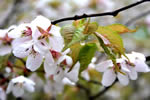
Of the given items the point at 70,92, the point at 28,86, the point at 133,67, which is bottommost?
the point at 70,92

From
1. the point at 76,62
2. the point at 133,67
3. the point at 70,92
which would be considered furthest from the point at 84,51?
the point at 70,92

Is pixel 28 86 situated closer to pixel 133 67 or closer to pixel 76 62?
pixel 76 62

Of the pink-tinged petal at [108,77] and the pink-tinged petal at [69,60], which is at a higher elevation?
the pink-tinged petal at [69,60]

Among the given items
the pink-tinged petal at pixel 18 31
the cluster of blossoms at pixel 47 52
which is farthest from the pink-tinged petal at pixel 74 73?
the pink-tinged petal at pixel 18 31

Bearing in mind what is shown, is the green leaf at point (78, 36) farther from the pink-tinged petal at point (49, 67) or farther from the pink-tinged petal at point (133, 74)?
the pink-tinged petal at point (133, 74)

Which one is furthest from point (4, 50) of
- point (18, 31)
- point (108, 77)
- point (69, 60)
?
point (108, 77)

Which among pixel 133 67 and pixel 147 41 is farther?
pixel 147 41
